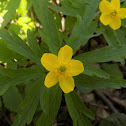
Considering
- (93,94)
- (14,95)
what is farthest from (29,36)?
(93,94)

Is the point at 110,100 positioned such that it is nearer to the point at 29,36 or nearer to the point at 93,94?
the point at 93,94

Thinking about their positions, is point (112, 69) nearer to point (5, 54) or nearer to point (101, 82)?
point (101, 82)

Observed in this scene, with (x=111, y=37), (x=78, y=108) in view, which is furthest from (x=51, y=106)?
(x=111, y=37)

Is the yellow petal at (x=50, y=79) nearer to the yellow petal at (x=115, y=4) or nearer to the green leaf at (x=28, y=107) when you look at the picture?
the green leaf at (x=28, y=107)

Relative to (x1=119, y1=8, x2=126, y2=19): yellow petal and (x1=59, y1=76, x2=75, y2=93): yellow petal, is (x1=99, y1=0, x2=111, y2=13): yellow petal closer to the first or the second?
(x1=119, y1=8, x2=126, y2=19): yellow petal

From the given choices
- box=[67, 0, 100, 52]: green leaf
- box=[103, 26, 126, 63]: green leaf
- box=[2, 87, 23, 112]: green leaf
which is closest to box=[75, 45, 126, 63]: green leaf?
box=[67, 0, 100, 52]: green leaf
